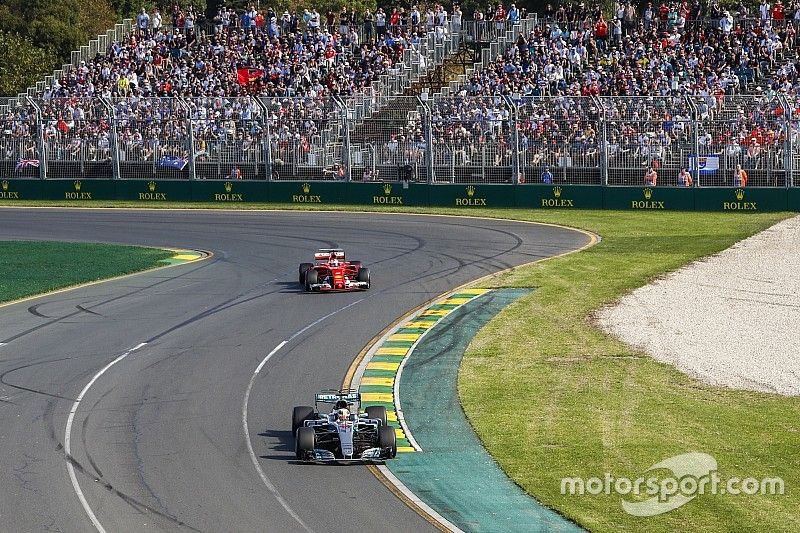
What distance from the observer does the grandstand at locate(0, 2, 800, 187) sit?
152 feet

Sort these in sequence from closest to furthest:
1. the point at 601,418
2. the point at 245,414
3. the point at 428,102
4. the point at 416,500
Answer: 1. the point at 416,500
2. the point at 601,418
3. the point at 245,414
4. the point at 428,102

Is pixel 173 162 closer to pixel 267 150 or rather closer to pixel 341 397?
pixel 267 150

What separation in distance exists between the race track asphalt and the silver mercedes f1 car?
0.77 feet

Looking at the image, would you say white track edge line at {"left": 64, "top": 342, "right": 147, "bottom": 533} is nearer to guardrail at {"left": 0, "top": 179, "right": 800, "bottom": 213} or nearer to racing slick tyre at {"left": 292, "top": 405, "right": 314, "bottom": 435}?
racing slick tyre at {"left": 292, "top": 405, "right": 314, "bottom": 435}

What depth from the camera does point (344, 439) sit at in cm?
1784

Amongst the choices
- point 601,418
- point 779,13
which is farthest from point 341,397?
point 779,13

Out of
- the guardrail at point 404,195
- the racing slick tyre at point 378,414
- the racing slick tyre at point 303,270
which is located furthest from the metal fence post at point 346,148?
the racing slick tyre at point 378,414

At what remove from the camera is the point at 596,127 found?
46.9 meters

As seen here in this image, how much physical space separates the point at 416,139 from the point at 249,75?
13726 millimetres

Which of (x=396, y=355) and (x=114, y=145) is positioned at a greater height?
(x=114, y=145)

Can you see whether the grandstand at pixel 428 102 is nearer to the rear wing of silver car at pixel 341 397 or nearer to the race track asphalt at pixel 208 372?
the race track asphalt at pixel 208 372

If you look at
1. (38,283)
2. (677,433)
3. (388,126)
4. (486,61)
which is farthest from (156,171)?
(677,433)

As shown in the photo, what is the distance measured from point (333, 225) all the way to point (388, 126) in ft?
23.9

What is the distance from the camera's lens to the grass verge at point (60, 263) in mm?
33344
